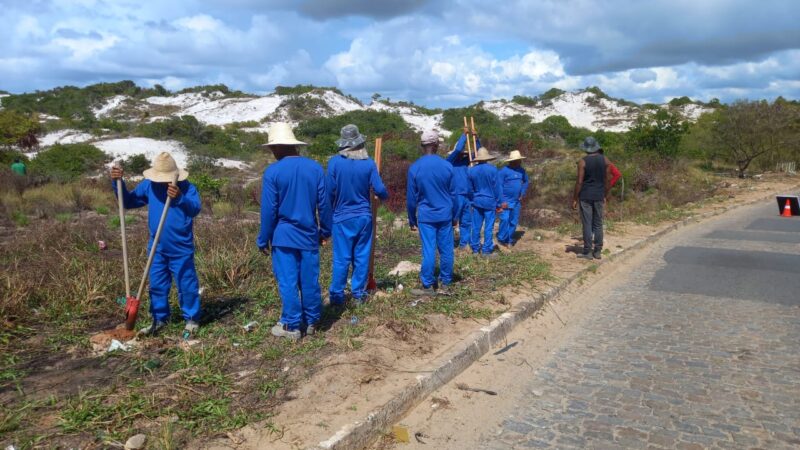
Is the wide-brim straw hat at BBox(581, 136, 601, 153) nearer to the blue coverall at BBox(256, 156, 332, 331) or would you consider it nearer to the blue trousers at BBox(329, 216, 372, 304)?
the blue trousers at BBox(329, 216, 372, 304)

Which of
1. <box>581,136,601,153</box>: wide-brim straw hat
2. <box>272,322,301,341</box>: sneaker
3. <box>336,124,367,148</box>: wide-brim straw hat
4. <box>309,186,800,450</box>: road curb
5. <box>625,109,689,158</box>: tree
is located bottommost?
<box>309,186,800,450</box>: road curb

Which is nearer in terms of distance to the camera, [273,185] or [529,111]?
[273,185]

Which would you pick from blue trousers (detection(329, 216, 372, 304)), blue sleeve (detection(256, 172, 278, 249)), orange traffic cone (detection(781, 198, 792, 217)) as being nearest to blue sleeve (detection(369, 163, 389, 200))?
blue trousers (detection(329, 216, 372, 304))

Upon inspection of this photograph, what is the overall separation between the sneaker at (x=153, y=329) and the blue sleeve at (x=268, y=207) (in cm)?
133

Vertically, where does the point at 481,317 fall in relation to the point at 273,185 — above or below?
below

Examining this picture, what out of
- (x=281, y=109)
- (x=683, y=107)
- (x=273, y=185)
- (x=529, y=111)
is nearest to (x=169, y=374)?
(x=273, y=185)

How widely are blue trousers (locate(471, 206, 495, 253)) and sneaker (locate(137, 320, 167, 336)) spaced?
17.4 feet

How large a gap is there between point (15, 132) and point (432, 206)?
1057 inches

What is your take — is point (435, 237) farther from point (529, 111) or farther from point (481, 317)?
point (529, 111)

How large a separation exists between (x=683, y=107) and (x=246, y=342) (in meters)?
60.8

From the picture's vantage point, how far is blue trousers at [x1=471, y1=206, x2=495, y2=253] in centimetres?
923

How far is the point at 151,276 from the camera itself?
524 cm

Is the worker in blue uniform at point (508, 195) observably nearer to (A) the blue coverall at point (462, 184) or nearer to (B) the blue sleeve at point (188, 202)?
(A) the blue coverall at point (462, 184)

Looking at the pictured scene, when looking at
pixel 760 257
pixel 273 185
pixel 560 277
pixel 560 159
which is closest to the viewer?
pixel 273 185
